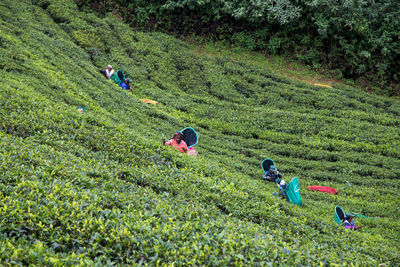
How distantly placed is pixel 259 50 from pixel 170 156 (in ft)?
53.6

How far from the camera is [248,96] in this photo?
16812 mm

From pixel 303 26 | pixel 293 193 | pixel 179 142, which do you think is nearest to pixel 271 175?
pixel 293 193

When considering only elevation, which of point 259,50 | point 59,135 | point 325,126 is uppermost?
point 259,50

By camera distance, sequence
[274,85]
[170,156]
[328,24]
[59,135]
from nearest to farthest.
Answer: [59,135] → [170,156] → [274,85] → [328,24]

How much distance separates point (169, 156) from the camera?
22.9ft

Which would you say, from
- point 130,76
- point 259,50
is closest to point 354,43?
point 259,50

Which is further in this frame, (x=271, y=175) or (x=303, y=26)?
(x=303, y=26)

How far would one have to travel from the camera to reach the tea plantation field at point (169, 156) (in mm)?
3561

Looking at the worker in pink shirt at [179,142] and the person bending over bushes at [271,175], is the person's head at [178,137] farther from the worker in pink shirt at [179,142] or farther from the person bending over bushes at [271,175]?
the person bending over bushes at [271,175]

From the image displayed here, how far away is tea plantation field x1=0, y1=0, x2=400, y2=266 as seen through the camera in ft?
11.7

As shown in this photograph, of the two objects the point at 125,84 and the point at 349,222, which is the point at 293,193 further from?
the point at 125,84

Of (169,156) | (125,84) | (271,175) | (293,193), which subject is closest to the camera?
(169,156)

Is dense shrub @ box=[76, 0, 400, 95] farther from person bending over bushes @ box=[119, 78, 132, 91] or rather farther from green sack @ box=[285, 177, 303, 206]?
green sack @ box=[285, 177, 303, 206]

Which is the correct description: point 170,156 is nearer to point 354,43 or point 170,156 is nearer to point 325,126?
point 325,126
